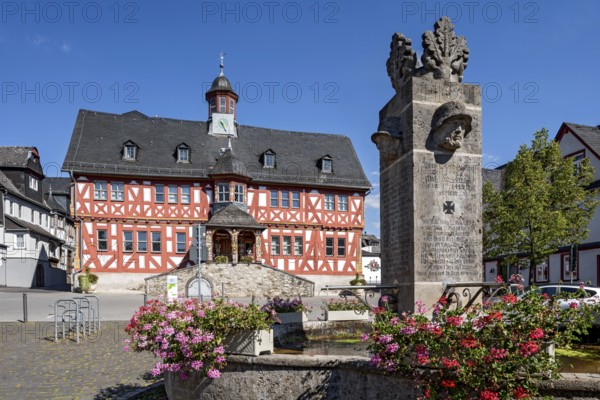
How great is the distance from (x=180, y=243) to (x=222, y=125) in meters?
9.24

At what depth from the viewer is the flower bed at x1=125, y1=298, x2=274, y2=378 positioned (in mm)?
5637

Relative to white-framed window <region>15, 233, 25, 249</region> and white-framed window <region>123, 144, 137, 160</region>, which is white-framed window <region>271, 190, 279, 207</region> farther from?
white-framed window <region>15, 233, 25, 249</region>

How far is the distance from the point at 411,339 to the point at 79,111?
35039mm

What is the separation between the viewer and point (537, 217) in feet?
74.4

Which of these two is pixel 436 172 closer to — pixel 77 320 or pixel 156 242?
pixel 77 320

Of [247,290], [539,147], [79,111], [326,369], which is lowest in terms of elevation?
[247,290]

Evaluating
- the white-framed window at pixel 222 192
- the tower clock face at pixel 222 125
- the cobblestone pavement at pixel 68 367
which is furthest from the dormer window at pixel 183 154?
the cobblestone pavement at pixel 68 367

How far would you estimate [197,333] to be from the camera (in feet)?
18.5

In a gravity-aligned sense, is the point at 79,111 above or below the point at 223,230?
above

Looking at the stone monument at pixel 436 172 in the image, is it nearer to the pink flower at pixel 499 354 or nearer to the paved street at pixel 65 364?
the pink flower at pixel 499 354

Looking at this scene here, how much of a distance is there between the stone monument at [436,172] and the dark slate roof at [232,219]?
24.5 m

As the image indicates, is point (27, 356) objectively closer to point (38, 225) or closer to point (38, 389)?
point (38, 389)

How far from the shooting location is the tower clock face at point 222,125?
3734 cm

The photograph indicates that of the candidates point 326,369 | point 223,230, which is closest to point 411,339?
point 326,369
